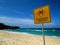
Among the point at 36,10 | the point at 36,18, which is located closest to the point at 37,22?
the point at 36,18

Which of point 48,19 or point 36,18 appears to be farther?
point 36,18

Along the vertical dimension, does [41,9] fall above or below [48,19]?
above

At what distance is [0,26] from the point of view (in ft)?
290

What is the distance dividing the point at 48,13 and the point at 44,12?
0.22 meters

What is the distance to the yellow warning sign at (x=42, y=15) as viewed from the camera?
4114 mm

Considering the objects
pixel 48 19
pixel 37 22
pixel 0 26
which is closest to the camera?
pixel 48 19

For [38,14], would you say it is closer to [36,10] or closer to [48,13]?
[36,10]

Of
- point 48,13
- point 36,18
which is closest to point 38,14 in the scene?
point 36,18

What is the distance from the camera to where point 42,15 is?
430cm

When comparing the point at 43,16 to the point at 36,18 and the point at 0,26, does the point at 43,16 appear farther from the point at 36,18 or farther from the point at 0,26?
the point at 0,26

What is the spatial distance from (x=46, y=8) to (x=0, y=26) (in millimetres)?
87178

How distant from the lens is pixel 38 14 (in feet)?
14.6

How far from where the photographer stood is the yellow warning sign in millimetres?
4114

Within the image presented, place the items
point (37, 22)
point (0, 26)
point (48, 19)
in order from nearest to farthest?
point (48, 19) < point (37, 22) < point (0, 26)
